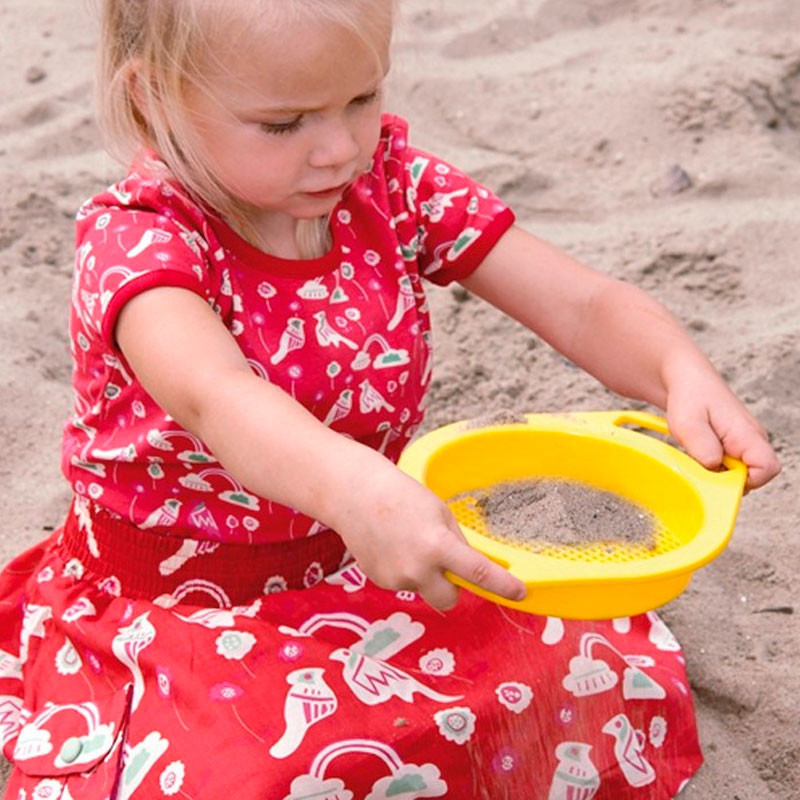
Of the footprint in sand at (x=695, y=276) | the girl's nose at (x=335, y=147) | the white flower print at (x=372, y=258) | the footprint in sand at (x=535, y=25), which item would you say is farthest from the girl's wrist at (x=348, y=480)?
the footprint in sand at (x=535, y=25)

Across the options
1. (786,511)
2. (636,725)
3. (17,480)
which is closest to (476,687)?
(636,725)

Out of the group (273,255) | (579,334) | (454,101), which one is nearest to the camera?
(273,255)

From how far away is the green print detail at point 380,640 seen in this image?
1291mm

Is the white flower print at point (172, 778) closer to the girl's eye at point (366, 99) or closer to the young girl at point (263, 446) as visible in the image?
the young girl at point (263, 446)

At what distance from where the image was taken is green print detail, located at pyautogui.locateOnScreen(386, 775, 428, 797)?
123 centimetres

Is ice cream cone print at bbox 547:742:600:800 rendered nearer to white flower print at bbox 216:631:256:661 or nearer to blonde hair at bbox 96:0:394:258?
white flower print at bbox 216:631:256:661

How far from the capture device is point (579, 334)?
1.40 metres

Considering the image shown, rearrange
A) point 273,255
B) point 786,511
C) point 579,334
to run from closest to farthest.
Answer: point 273,255 < point 579,334 < point 786,511

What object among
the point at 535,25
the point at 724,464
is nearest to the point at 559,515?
the point at 724,464

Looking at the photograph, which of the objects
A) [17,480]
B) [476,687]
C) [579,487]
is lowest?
[17,480]

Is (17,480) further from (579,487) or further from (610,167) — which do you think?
(610,167)

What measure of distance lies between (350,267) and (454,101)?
1.19 m

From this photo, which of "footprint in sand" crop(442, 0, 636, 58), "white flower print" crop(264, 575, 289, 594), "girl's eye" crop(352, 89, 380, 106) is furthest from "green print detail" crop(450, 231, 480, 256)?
"footprint in sand" crop(442, 0, 636, 58)

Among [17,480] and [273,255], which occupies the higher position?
[273,255]
